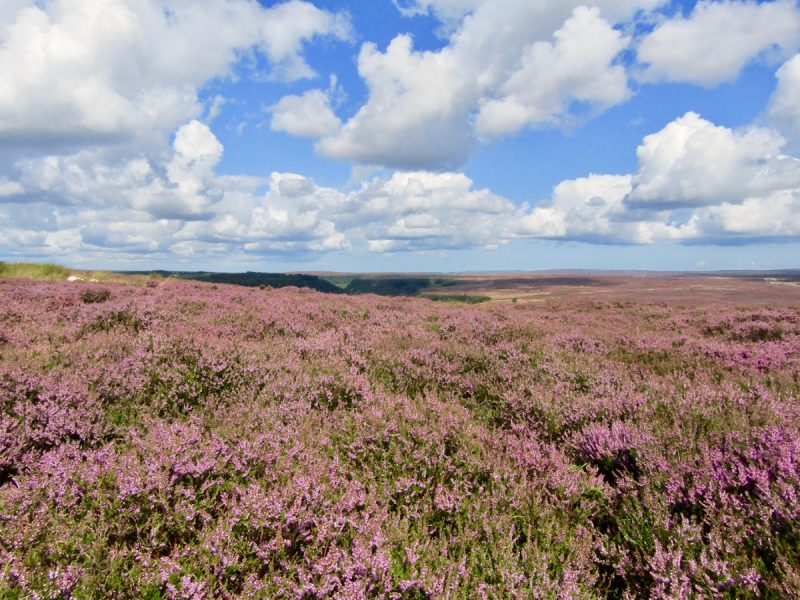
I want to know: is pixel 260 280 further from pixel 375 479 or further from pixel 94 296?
pixel 375 479

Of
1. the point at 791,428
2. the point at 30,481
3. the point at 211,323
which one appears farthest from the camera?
the point at 211,323

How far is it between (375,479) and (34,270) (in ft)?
77.4

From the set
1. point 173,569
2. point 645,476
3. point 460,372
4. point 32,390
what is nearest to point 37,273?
point 32,390

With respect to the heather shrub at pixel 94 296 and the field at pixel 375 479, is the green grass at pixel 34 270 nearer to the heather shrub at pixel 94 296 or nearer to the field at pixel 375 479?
the heather shrub at pixel 94 296

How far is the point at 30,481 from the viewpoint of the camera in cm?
256

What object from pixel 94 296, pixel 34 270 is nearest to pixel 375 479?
pixel 94 296

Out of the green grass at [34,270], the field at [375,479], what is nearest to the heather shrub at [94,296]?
the field at [375,479]

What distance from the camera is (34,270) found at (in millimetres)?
19391

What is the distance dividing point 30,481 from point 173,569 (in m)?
1.22

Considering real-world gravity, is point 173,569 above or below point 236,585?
above

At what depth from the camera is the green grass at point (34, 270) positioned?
19.0 meters

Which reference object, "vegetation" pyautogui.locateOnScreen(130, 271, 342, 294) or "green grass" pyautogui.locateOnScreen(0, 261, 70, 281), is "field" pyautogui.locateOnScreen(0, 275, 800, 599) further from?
"vegetation" pyautogui.locateOnScreen(130, 271, 342, 294)

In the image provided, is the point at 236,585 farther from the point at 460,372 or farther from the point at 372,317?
the point at 372,317

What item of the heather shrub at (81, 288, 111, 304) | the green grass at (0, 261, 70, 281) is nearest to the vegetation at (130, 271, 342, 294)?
the green grass at (0, 261, 70, 281)
